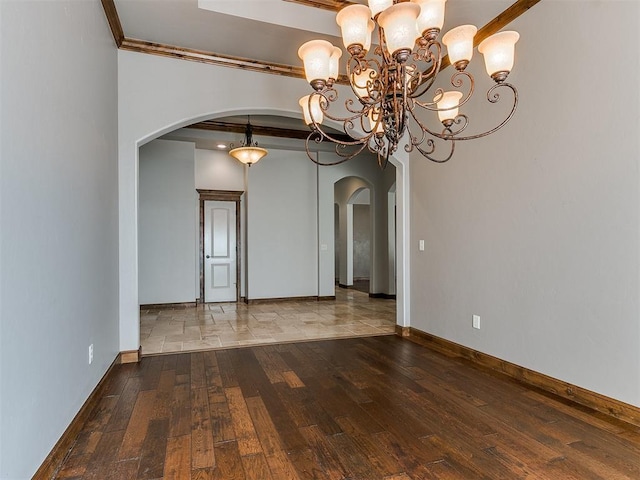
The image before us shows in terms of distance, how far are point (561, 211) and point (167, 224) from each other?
615 cm

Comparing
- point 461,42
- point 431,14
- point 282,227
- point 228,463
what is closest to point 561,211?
point 461,42

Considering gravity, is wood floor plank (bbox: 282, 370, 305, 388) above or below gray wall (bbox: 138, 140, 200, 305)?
below

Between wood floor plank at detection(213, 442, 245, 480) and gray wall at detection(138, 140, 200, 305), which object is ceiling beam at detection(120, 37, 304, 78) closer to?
gray wall at detection(138, 140, 200, 305)

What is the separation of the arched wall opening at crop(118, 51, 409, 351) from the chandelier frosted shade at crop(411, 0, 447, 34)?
2284mm

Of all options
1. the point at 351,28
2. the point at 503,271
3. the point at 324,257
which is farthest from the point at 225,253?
the point at 351,28

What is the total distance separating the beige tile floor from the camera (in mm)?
4480

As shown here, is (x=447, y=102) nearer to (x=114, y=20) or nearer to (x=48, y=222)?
(x=48, y=222)

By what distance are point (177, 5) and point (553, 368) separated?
4.16m

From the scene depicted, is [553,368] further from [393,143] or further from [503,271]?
[393,143]

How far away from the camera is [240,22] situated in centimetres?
336

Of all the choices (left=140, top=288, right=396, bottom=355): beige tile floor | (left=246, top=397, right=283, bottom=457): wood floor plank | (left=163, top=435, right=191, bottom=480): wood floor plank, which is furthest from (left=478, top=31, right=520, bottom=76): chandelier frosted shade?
(left=140, top=288, right=396, bottom=355): beige tile floor

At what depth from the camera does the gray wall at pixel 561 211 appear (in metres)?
2.38

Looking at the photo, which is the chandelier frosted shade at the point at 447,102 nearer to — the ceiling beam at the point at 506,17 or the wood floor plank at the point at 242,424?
the ceiling beam at the point at 506,17

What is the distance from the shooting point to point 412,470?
1.85 metres
